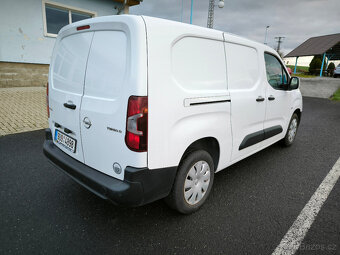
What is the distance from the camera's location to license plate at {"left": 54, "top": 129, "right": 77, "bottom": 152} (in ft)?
7.93

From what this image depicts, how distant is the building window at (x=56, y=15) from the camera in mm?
10167

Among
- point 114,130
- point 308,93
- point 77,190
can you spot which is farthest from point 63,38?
point 308,93

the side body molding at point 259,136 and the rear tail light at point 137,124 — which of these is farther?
the side body molding at point 259,136

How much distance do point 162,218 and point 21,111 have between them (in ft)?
19.1

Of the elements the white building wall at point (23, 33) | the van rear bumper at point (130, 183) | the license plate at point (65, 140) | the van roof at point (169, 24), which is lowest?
the van rear bumper at point (130, 183)

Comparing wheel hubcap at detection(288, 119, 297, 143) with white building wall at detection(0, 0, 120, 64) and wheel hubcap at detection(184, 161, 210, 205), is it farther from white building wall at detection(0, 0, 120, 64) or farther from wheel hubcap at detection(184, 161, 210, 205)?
white building wall at detection(0, 0, 120, 64)

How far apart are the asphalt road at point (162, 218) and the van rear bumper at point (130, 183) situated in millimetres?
427

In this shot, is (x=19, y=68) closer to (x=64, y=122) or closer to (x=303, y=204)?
(x=64, y=122)

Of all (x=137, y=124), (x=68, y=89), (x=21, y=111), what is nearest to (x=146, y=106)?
(x=137, y=124)

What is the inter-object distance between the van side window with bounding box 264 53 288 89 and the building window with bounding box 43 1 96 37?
9823 mm

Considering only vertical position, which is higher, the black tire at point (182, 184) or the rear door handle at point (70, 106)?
the rear door handle at point (70, 106)

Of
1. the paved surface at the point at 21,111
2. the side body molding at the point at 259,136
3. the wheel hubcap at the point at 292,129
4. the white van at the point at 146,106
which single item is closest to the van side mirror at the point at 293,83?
the side body molding at the point at 259,136

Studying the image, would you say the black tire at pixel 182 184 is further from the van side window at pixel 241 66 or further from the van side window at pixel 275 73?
the van side window at pixel 275 73

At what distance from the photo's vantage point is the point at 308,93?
1473 centimetres
